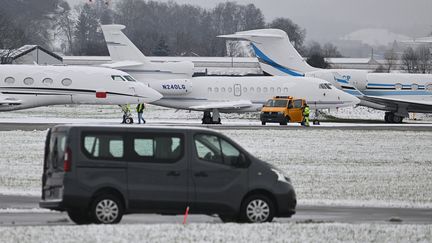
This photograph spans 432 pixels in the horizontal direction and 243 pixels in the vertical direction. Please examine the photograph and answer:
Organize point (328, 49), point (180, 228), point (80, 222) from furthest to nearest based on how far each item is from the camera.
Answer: point (328, 49), point (80, 222), point (180, 228)

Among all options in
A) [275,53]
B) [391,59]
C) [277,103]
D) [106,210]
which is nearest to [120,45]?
[277,103]

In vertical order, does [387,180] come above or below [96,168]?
below

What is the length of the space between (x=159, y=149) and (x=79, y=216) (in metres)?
1.72

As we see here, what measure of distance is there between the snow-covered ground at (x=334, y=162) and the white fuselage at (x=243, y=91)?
11.1m

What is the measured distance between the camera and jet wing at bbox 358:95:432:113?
60125 millimetres

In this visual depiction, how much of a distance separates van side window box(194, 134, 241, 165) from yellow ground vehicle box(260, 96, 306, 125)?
1352 inches

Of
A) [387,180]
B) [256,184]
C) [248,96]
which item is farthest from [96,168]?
[248,96]

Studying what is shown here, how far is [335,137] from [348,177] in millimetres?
14807

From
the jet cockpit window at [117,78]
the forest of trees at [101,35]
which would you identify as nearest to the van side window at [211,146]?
the jet cockpit window at [117,78]

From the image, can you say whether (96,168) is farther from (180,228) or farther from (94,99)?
(94,99)

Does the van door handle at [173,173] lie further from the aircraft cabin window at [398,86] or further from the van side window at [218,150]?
the aircraft cabin window at [398,86]

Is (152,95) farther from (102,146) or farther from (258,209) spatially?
(102,146)

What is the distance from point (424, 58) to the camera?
13862cm

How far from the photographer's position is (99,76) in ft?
166
